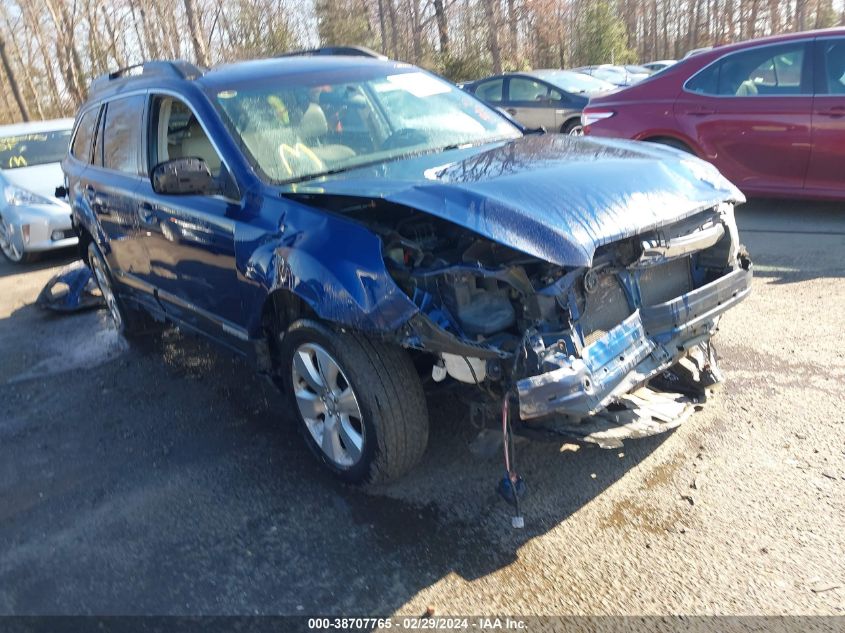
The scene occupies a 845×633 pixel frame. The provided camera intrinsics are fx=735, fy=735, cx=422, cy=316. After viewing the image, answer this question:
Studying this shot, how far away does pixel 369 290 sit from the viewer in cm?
290

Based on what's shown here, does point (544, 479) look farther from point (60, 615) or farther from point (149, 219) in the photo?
point (149, 219)

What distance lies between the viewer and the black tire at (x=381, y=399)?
3.05m

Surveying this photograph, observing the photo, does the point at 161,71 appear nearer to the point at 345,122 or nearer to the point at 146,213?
the point at 146,213

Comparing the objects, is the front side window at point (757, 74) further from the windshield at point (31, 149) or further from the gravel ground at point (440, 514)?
the windshield at point (31, 149)

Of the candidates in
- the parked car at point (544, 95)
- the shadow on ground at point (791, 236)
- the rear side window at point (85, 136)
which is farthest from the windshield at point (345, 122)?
the parked car at point (544, 95)

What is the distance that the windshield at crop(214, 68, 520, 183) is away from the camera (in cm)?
375

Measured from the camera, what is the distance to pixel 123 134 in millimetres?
4844

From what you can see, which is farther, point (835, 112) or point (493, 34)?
point (493, 34)

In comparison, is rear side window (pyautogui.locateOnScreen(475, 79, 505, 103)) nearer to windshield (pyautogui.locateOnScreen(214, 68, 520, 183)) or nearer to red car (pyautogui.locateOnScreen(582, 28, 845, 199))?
red car (pyautogui.locateOnScreen(582, 28, 845, 199))

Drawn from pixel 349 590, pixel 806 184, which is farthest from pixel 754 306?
pixel 349 590

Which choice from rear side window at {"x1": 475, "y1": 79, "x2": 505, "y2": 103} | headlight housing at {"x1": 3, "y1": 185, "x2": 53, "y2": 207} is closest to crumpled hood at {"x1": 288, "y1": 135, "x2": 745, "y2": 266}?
headlight housing at {"x1": 3, "y1": 185, "x2": 53, "y2": 207}

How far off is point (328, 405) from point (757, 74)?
19.1 feet

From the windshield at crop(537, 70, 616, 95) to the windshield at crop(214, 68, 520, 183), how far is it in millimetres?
10130

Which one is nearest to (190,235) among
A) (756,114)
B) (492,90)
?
(756,114)
